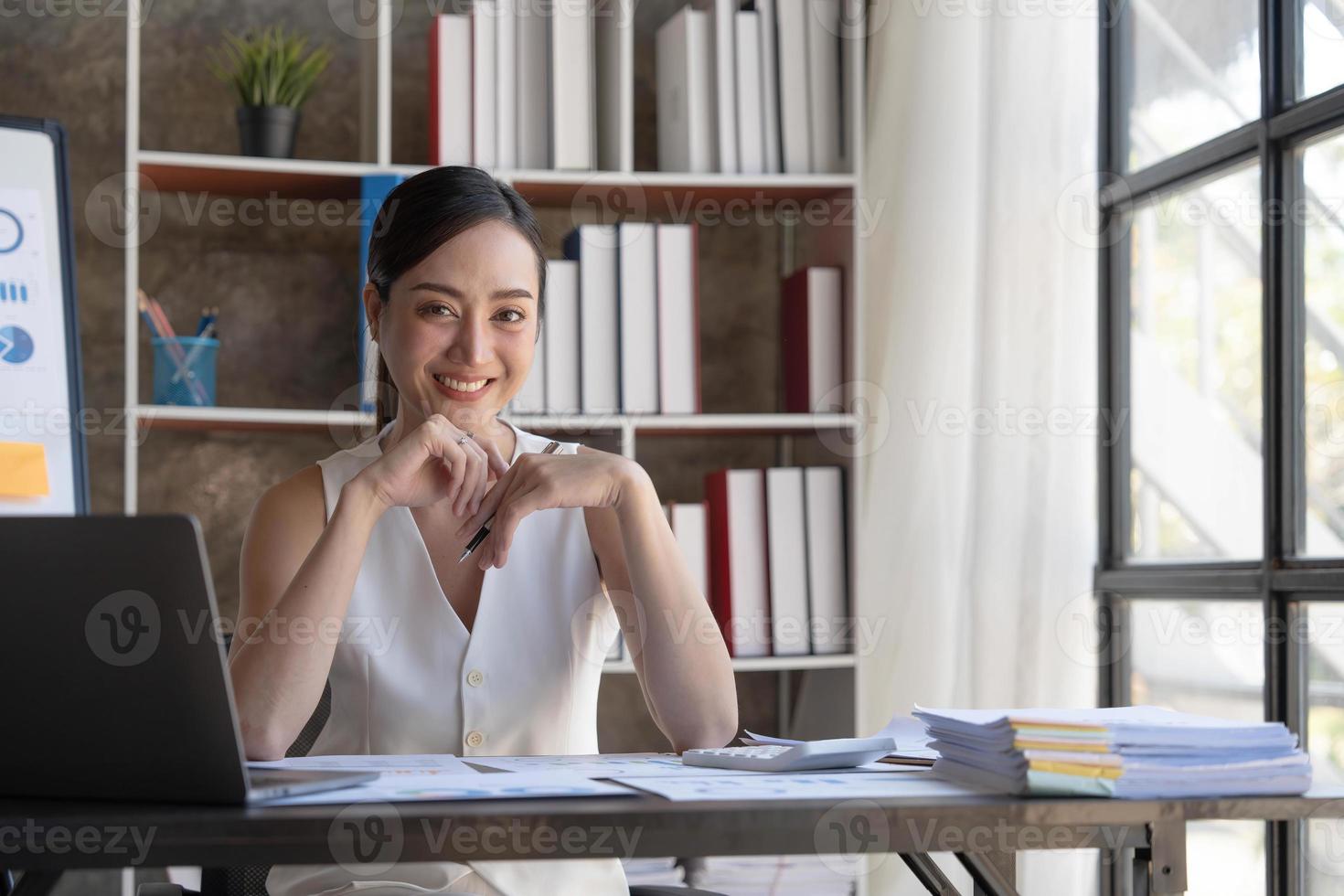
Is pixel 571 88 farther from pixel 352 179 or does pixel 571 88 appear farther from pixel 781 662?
pixel 781 662

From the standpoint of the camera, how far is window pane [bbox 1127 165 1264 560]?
2117 millimetres

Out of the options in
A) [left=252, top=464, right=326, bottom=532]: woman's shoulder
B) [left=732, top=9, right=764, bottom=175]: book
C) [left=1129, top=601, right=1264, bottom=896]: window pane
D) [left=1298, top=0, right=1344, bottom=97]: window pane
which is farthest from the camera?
[left=732, top=9, right=764, bottom=175]: book

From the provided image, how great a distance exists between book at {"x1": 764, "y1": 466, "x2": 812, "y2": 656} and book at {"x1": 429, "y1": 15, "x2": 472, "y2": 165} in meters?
0.85

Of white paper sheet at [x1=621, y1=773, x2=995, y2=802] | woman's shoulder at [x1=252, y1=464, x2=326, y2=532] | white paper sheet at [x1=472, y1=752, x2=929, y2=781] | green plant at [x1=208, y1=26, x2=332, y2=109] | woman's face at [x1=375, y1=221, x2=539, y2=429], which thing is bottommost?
white paper sheet at [x1=472, y1=752, x2=929, y2=781]

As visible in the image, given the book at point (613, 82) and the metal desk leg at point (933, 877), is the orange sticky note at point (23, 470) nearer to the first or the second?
the book at point (613, 82)

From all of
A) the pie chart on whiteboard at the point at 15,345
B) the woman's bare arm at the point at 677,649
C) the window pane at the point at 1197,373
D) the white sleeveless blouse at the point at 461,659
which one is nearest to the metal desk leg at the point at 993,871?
the woman's bare arm at the point at 677,649

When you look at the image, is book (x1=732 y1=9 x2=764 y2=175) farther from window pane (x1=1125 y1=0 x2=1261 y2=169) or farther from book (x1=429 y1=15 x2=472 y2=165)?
window pane (x1=1125 y1=0 x2=1261 y2=169)

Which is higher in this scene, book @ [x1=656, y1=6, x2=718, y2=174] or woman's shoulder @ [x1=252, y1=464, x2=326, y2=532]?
book @ [x1=656, y1=6, x2=718, y2=174]

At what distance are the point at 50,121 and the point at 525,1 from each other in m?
0.88

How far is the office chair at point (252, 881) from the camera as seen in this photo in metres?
1.39

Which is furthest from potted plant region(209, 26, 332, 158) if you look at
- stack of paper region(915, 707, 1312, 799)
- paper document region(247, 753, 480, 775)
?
stack of paper region(915, 707, 1312, 799)

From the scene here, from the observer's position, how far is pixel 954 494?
8.11 feet

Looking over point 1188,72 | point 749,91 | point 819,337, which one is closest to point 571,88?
point 749,91

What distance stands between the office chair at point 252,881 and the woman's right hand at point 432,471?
30 cm
